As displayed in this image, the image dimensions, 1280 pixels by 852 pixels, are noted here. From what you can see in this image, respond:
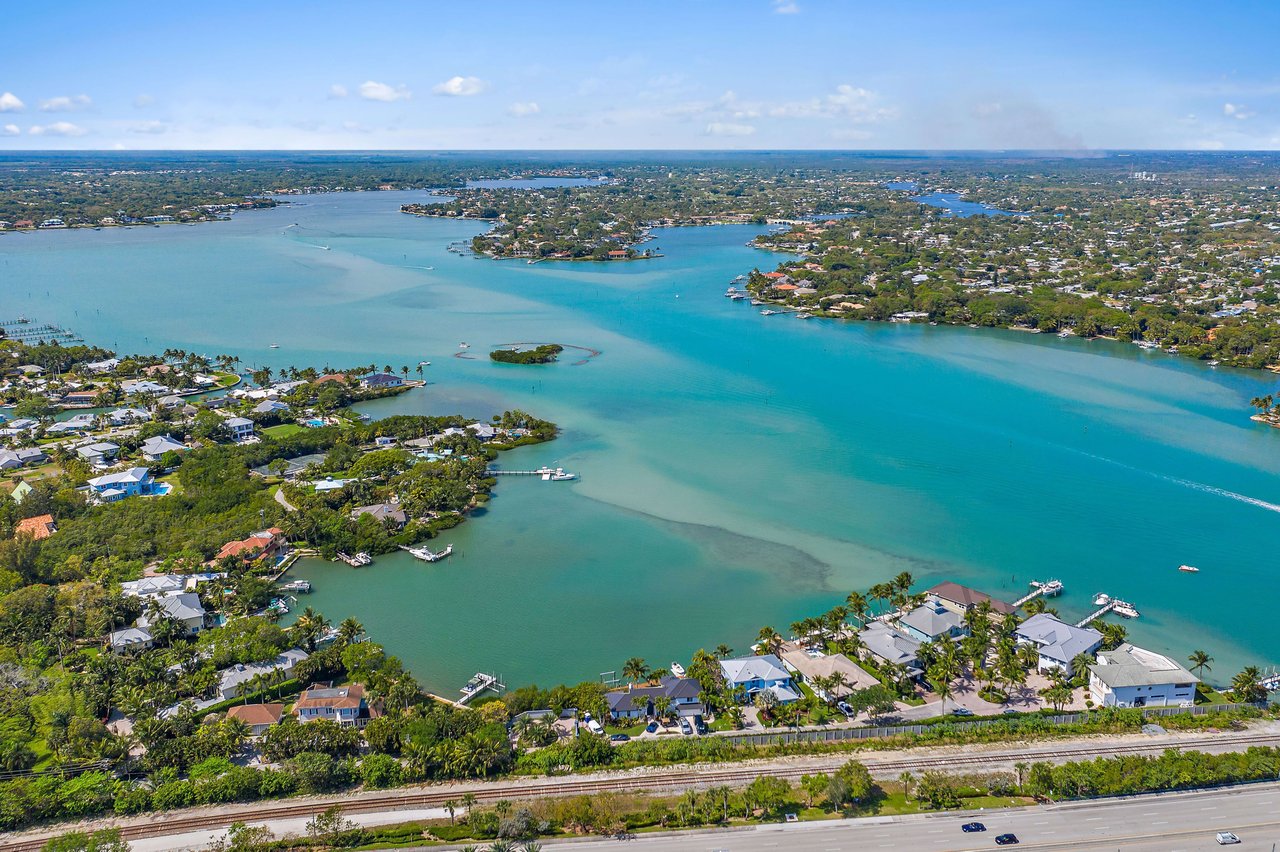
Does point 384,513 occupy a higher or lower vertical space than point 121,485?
lower

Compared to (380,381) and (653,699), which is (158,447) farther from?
(653,699)

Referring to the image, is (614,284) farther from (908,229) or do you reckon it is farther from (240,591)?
(240,591)

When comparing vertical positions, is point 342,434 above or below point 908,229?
below

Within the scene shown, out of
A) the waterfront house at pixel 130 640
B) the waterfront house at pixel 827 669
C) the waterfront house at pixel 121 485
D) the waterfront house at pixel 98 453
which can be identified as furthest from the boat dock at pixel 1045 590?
the waterfront house at pixel 98 453


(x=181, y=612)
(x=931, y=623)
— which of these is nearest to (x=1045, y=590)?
(x=931, y=623)

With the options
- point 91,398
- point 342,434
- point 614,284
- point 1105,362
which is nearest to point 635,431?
point 342,434

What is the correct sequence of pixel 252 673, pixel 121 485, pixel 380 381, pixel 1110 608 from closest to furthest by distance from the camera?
pixel 252 673 < pixel 1110 608 < pixel 121 485 < pixel 380 381
